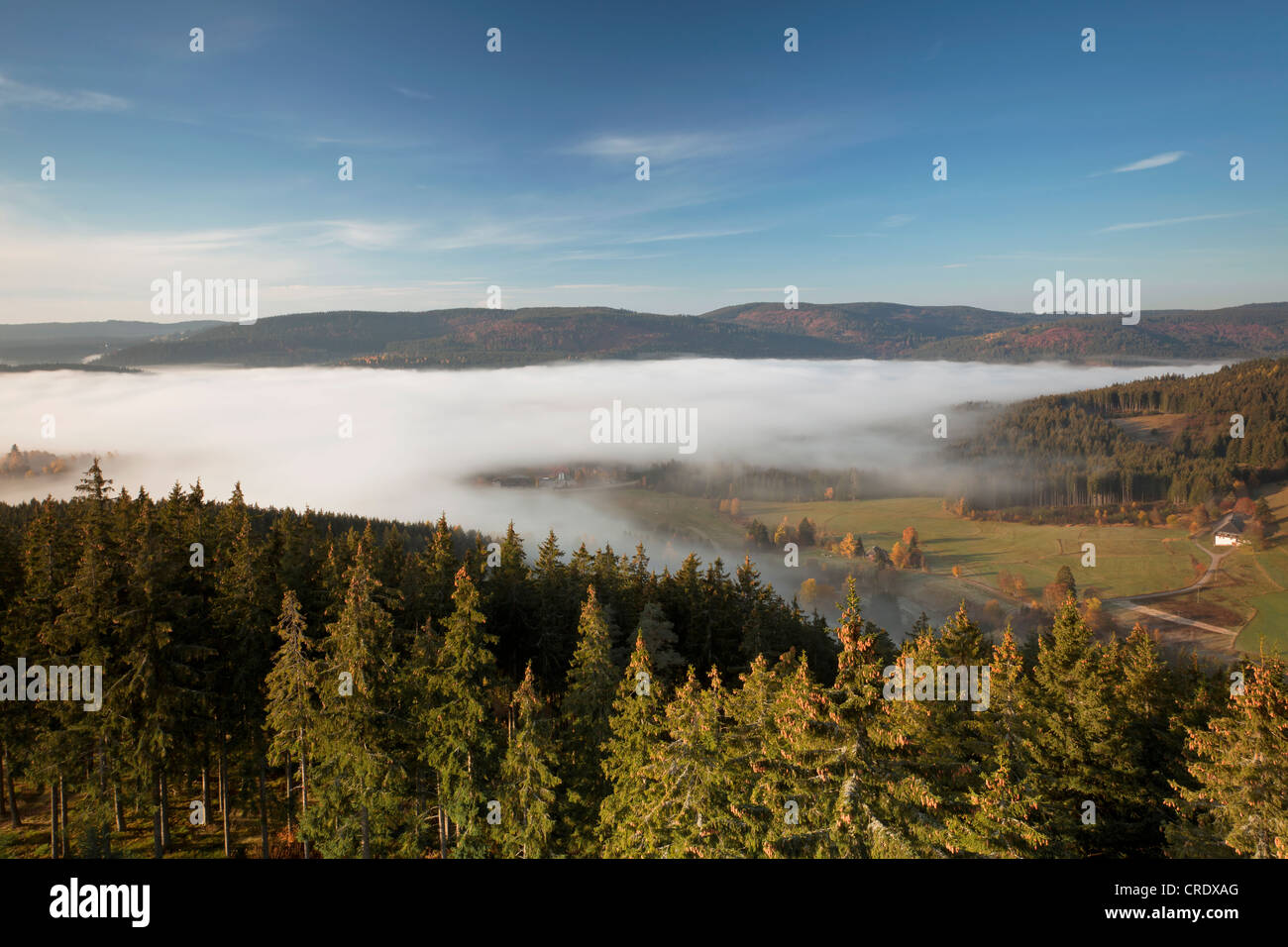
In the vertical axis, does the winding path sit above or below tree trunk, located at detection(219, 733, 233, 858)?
below

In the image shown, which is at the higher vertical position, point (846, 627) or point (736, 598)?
point (846, 627)

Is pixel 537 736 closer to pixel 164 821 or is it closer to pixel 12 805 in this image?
pixel 164 821

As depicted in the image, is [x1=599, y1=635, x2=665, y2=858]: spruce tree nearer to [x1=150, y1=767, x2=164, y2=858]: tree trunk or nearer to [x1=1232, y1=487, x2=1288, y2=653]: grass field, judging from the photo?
[x1=150, y1=767, x2=164, y2=858]: tree trunk

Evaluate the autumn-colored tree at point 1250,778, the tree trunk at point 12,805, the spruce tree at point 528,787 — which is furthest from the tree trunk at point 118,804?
the autumn-colored tree at point 1250,778

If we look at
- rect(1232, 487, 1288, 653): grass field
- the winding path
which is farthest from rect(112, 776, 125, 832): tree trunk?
the winding path

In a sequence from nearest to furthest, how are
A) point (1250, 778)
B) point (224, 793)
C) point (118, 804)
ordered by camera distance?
point (1250, 778)
point (224, 793)
point (118, 804)

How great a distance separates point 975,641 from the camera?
37062 millimetres

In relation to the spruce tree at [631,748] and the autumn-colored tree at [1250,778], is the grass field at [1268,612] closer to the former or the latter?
the autumn-colored tree at [1250,778]

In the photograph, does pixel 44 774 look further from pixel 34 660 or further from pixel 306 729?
pixel 306 729

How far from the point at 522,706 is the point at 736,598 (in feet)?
98.8

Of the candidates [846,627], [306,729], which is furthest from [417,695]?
[846,627]

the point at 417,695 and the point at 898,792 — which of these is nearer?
the point at 898,792

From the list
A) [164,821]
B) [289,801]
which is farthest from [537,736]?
[164,821]
